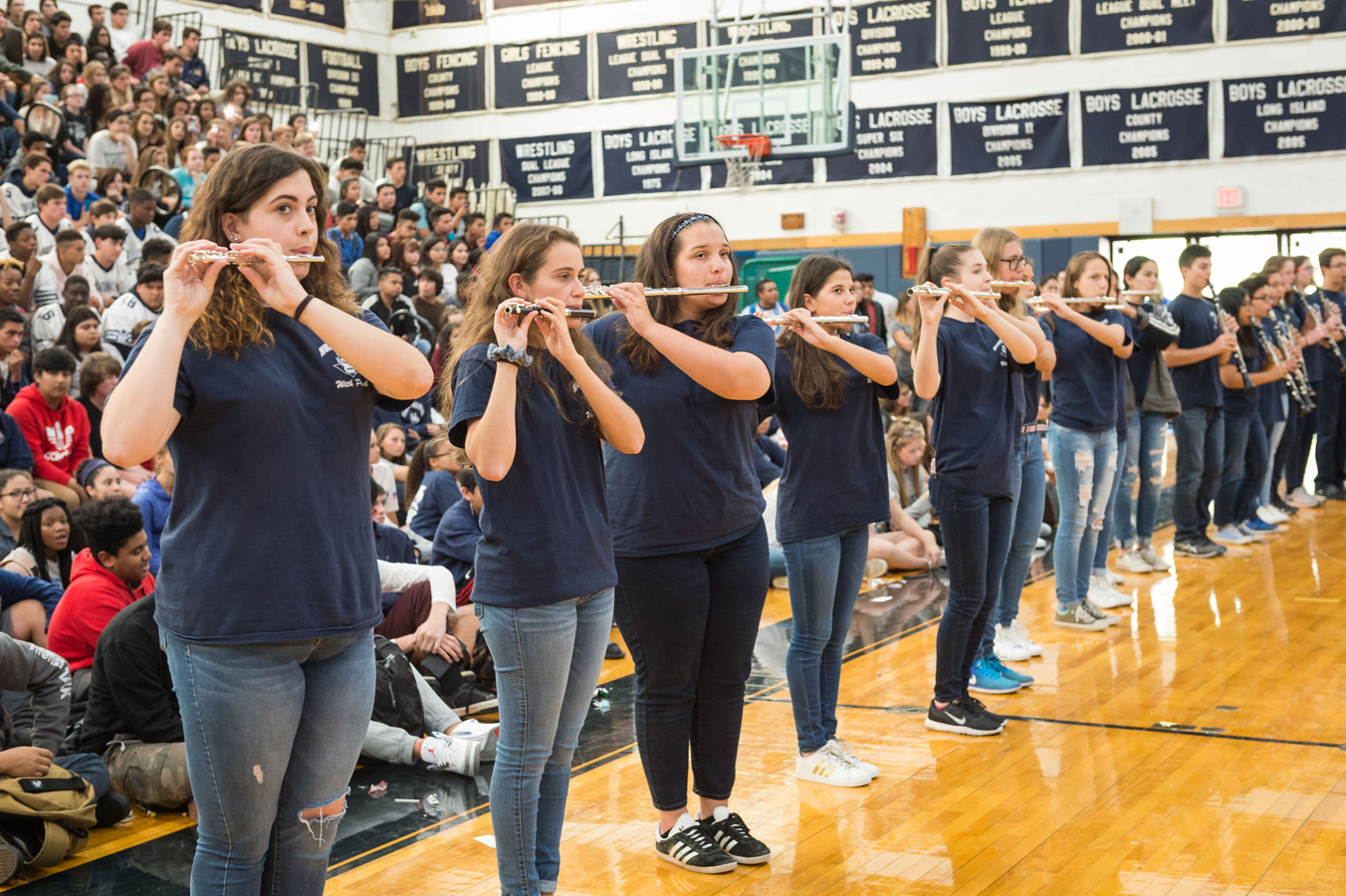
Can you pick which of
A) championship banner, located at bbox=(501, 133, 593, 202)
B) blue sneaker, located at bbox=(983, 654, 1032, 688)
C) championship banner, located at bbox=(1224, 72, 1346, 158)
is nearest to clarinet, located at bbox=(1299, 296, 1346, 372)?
championship banner, located at bbox=(1224, 72, 1346, 158)

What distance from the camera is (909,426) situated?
755cm

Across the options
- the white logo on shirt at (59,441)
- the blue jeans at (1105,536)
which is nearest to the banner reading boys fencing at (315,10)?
the white logo on shirt at (59,441)

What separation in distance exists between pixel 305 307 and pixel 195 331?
176mm

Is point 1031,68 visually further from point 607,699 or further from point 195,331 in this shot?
point 195,331

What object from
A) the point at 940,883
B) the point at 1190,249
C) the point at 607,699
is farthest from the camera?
the point at 1190,249

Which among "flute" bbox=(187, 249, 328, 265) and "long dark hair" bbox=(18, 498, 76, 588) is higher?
"flute" bbox=(187, 249, 328, 265)

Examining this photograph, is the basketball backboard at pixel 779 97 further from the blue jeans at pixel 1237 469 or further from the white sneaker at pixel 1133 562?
the white sneaker at pixel 1133 562

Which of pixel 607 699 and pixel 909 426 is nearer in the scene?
pixel 607 699

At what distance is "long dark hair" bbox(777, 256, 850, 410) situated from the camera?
12.3 ft

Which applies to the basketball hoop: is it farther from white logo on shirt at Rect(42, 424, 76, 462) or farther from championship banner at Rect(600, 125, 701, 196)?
white logo on shirt at Rect(42, 424, 76, 462)

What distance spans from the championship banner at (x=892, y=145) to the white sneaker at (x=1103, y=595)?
8.30m

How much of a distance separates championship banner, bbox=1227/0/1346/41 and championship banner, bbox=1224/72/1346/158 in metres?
0.42

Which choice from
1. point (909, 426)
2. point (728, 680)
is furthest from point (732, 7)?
point (728, 680)

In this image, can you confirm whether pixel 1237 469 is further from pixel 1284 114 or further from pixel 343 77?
pixel 343 77
